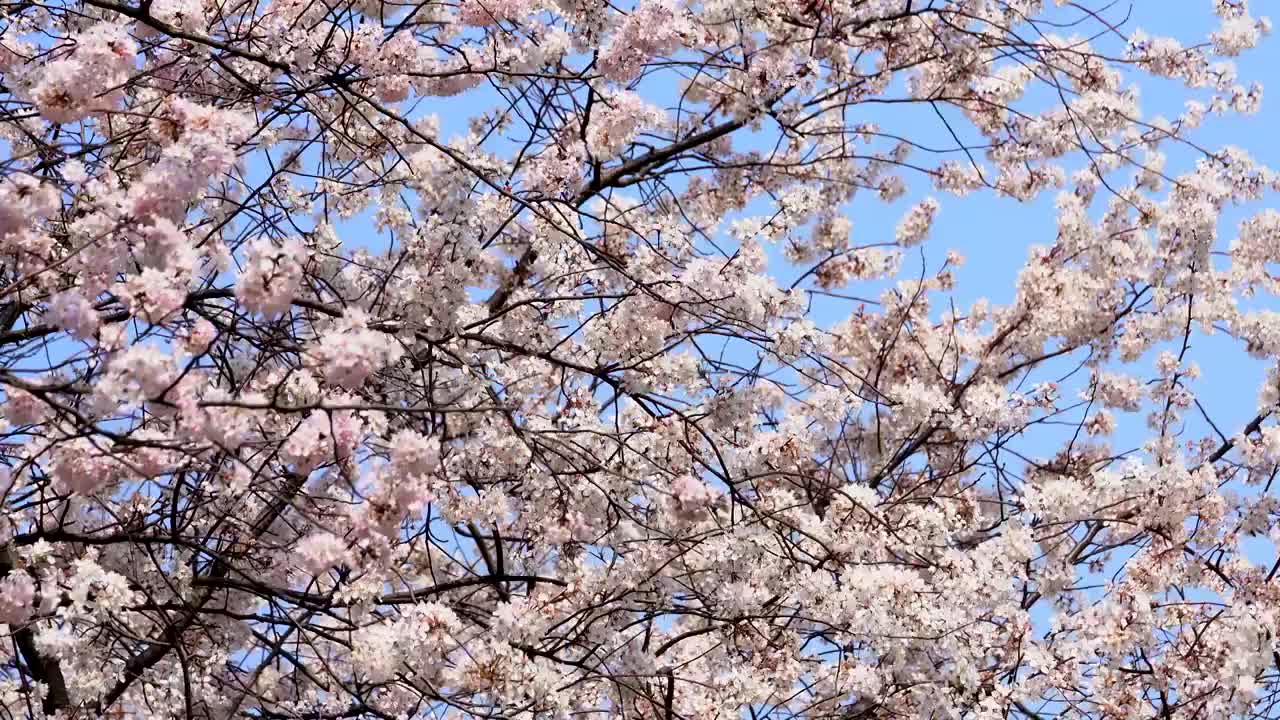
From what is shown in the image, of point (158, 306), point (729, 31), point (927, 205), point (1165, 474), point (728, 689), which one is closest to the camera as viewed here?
point (158, 306)

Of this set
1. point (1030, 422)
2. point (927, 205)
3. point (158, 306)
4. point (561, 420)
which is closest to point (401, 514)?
point (158, 306)

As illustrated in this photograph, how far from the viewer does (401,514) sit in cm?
408

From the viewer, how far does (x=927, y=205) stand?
10508mm

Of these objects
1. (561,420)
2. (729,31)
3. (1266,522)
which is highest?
(729,31)

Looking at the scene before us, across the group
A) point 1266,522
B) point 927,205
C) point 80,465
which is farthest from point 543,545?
point 927,205

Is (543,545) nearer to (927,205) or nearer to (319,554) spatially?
(319,554)

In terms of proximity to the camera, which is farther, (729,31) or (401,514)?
(729,31)

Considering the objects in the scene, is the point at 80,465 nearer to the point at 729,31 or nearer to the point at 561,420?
the point at 561,420

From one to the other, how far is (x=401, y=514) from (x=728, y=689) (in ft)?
7.30

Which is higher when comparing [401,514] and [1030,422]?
[1030,422]

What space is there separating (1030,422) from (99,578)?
4.55 meters

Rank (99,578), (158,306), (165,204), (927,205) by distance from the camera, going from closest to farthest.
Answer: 1. (158,306)
2. (165,204)
3. (99,578)
4. (927,205)

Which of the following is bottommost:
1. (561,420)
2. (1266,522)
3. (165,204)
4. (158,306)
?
(158,306)

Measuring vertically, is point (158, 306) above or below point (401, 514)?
above
